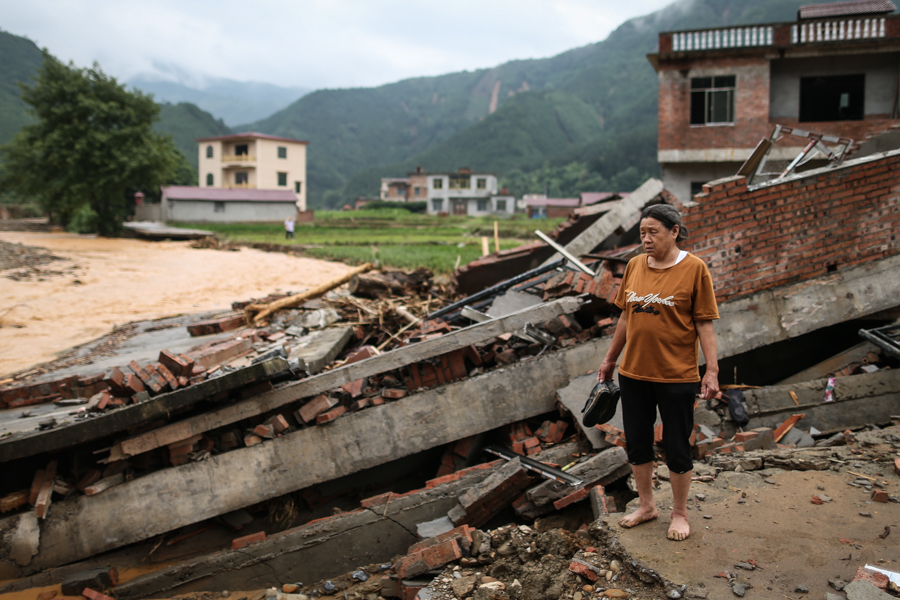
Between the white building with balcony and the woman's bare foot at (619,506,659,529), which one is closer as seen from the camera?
the woman's bare foot at (619,506,659,529)

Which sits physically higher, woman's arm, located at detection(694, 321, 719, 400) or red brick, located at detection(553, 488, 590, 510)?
woman's arm, located at detection(694, 321, 719, 400)

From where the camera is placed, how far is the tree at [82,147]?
84.9 feet

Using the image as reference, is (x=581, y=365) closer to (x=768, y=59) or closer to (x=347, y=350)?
(x=347, y=350)

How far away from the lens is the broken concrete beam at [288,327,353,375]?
5344 mm

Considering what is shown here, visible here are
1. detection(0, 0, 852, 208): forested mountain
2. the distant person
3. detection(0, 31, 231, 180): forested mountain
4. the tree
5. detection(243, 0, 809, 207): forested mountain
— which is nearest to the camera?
the tree

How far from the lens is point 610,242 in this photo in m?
7.44

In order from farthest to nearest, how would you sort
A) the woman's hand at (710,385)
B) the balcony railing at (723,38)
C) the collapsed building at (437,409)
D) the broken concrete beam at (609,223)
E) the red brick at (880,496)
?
the balcony railing at (723,38) → the broken concrete beam at (609,223) → the collapsed building at (437,409) → the red brick at (880,496) → the woman's hand at (710,385)

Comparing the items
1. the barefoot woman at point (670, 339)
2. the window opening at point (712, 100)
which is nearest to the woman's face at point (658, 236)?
the barefoot woman at point (670, 339)

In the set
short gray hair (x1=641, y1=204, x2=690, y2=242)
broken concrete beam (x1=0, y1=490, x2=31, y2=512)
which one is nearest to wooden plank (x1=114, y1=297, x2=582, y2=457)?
broken concrete beam (x1=0, y1=490, x2=31, y2=512)

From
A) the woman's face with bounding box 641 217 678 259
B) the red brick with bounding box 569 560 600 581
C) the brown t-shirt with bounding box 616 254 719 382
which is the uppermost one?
the woman's face with bounding box 641 217 678 259

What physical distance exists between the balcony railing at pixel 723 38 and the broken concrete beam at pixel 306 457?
17.1 metres

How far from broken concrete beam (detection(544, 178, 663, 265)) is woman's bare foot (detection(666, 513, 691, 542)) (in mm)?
4090

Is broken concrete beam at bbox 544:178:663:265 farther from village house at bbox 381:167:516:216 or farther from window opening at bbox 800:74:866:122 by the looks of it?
village house at bbox 381:167:516:216

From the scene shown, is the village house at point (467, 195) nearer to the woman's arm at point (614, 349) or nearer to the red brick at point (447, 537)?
the red brick at point (447, 537)
